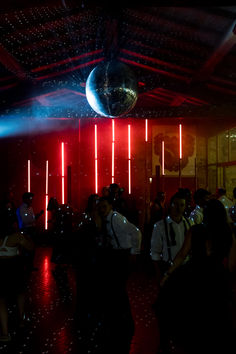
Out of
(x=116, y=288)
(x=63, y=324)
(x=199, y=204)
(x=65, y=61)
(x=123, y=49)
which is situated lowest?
(x=63, y=324)

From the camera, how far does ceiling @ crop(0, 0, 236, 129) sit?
4.77 m

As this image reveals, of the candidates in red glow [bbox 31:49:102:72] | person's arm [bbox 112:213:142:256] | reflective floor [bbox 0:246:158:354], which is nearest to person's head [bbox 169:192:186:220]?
person's arm [bbox 112:213:142:256]

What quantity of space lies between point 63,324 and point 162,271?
1.43 meters

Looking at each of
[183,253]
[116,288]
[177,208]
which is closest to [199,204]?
[177,208]

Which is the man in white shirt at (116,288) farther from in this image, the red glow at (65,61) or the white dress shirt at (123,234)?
the red glow at (65,61)

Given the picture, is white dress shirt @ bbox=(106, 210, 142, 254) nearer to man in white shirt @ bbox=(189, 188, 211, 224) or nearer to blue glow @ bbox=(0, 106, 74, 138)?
man in white shirt @ bbox=(189, 188, 211, 224)

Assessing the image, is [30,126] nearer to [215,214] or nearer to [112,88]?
[112,88]

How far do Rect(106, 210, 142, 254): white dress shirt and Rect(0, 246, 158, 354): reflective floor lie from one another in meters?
0.98

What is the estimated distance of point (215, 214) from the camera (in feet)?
9.64

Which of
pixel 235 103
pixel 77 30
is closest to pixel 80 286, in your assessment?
pixel 77 30

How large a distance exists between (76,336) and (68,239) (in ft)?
9.53

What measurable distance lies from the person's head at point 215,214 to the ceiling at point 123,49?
7.71ft

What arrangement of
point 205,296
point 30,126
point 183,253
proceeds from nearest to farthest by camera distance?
point 205,296
point 183,253
point 30,126

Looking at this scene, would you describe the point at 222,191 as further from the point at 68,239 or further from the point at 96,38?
the point at 96,38
